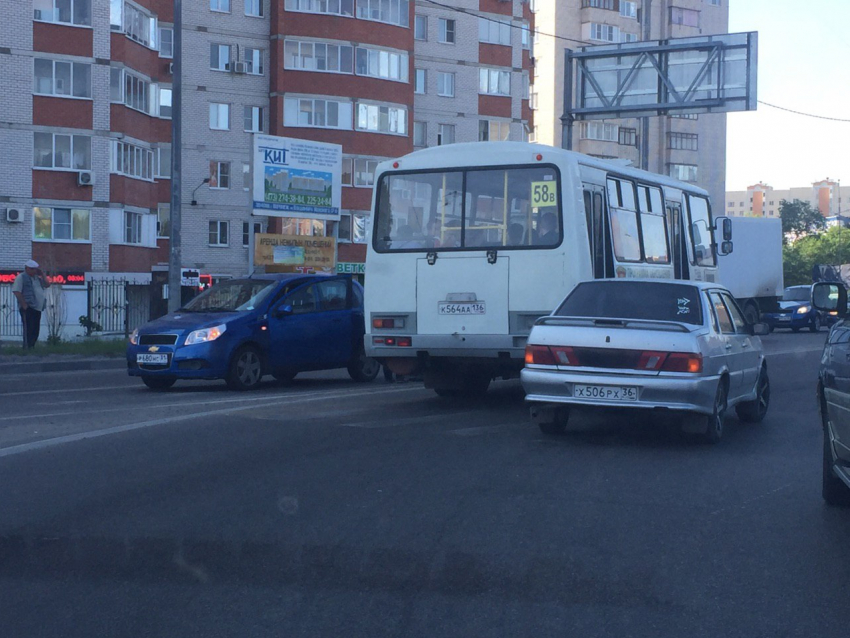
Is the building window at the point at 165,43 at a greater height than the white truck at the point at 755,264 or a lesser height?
greater

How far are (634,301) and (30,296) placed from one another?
15028 mm

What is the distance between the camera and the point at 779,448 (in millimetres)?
10820

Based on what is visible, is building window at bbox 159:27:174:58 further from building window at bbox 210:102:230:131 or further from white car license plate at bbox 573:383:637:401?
white car license plate at bbox 573:383:637:401

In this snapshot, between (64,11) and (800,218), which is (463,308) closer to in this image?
(64,11)

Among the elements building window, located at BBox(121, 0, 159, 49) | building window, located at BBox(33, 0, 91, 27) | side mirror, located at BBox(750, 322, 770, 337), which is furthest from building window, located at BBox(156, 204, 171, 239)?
side mirror, located at BBox(750, 322, 770, 337)

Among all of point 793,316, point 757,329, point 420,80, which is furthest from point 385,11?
point 757,329

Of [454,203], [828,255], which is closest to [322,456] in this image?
[454,203]

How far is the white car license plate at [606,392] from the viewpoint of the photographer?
10430mm

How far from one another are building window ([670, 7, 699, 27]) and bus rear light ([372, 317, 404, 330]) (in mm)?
78357

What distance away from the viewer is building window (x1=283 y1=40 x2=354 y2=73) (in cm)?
4981

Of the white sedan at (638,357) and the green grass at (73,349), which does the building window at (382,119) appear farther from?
the white sedan at (638,357)

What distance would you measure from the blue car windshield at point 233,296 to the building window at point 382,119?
1328 inches

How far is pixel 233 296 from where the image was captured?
16891 mm

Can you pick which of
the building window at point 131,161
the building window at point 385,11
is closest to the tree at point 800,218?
the building window at point 385,11
